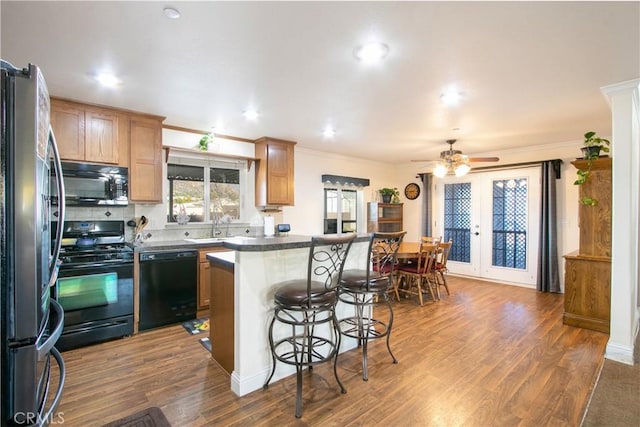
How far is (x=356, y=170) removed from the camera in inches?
267

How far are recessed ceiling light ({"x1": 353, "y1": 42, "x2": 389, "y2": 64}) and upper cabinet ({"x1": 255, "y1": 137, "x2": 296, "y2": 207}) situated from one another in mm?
2770

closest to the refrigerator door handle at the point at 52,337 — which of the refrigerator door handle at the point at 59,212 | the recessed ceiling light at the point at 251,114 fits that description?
the refrigerator door handle at the point at 59,212

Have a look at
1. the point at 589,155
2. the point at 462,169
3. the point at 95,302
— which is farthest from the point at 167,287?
the point at 589,155

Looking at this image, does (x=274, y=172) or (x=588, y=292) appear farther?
(x=274, y=172)

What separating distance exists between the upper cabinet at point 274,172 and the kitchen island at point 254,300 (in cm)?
244

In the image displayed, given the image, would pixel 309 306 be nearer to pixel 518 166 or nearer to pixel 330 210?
pixel 330 210

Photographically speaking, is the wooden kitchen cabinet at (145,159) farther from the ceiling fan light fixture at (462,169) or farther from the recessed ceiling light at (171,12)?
the ceiling fan light fixture at (462,169)

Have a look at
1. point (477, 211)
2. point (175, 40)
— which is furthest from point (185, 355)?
point (477, 211)

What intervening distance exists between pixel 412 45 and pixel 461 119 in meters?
2.04

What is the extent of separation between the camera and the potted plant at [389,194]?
698 centimetres

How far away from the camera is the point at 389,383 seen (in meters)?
2.39

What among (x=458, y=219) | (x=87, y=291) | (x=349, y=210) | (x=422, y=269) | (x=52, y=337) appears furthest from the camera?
(x=349, y=210)

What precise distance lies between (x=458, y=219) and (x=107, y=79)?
20.5 ft

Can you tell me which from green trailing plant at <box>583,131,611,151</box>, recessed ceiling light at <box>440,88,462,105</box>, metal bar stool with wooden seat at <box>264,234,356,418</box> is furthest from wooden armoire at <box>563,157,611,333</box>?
metal bar stool with wooden seat at <box>264,234,356,418</box>
